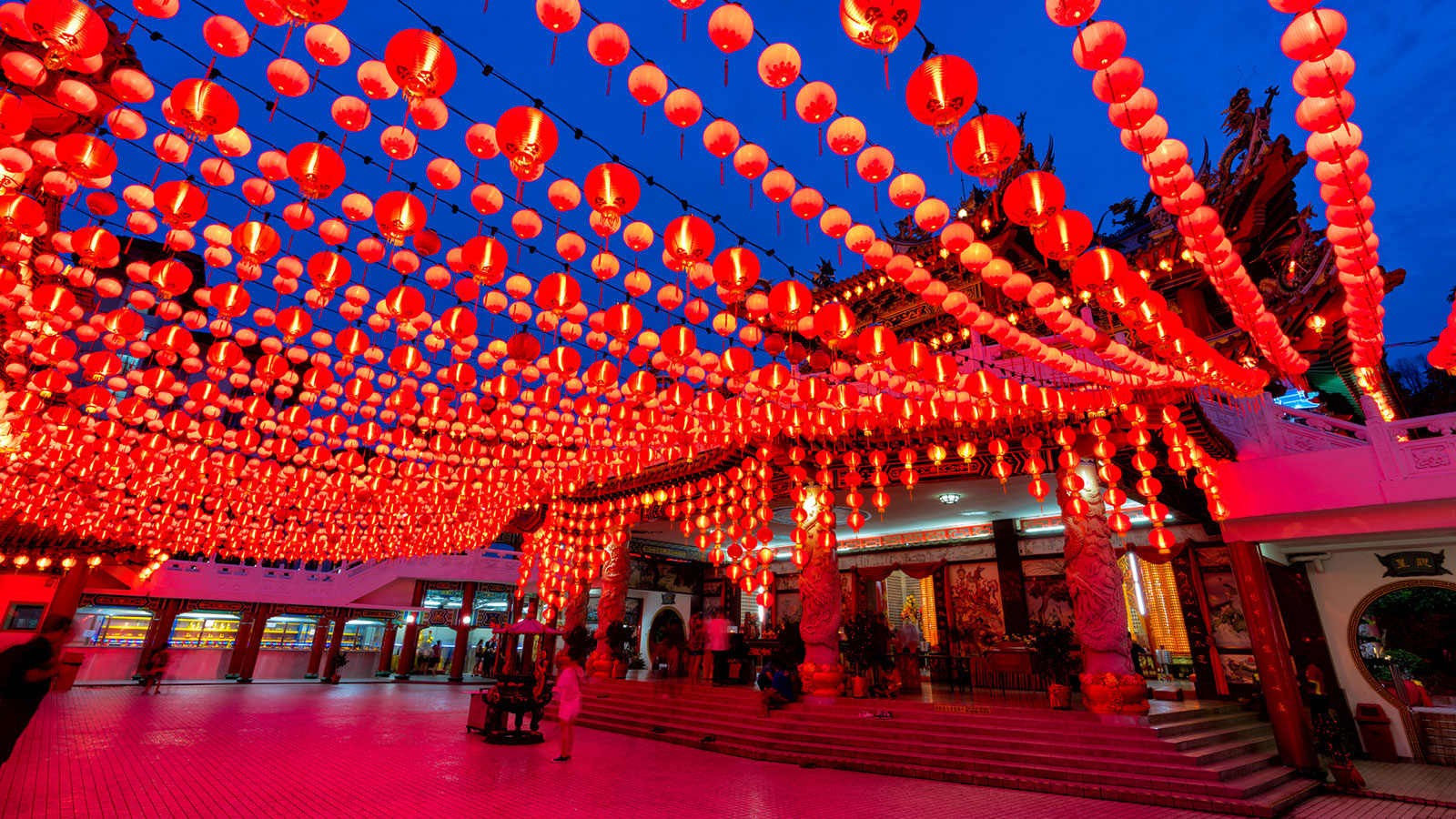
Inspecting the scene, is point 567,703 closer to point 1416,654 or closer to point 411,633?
→ point 1416,654

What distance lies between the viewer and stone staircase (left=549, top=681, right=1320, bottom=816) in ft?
22.4

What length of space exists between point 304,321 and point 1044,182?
22.0ft

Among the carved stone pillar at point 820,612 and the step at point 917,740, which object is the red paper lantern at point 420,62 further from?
the carved stone pillar at point 820,612

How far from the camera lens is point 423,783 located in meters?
6.51

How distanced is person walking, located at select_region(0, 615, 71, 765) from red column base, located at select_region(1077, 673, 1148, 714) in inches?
426

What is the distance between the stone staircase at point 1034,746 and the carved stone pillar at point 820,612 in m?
0.55

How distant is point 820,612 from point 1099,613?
4265mm

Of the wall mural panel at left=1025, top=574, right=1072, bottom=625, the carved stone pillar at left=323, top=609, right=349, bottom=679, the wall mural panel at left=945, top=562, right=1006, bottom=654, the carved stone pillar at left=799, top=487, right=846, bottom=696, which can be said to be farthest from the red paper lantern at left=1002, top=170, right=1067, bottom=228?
the carved stone pillar at left=323, top=609, right=349, bottom=679

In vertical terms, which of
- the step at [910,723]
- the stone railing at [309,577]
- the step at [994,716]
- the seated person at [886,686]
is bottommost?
the step at [910,723]

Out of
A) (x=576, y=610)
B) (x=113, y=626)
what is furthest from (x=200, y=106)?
(x=113, y=626)

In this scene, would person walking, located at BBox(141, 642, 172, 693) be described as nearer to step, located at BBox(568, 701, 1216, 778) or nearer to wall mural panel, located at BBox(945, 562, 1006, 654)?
step, located at BBox(568, 701, 1216, 778)

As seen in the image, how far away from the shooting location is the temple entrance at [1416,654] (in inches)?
373

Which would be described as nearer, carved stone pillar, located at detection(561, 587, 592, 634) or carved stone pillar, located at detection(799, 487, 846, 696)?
carved stone pillar, located at detection(799, 487, 846, 696)

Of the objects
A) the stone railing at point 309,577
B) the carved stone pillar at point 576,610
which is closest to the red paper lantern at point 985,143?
the carved stone pillar at point 576,610
